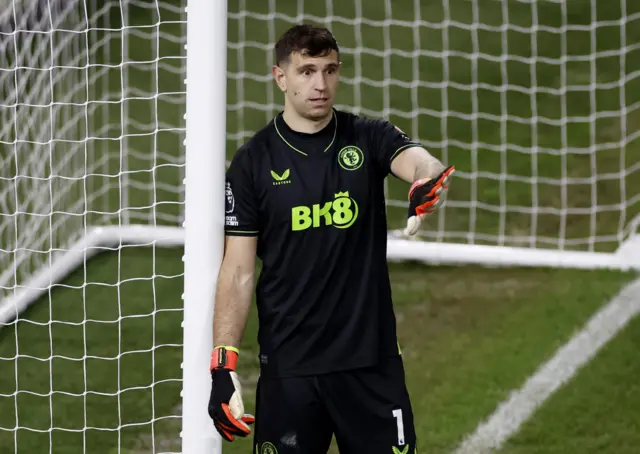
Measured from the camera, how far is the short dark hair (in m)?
3.92

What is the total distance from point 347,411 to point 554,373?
2679 millimetres

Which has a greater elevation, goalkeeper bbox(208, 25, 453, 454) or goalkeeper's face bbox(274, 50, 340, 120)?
goalkeeper's face bbox(274, 50, 340, 120)

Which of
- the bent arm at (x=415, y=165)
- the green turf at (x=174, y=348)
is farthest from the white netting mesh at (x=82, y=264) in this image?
the bent arm at (x=415, y=165)

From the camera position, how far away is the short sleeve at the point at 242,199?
4.05 meters

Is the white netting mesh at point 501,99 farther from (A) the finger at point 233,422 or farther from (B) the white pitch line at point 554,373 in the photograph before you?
(A) the finger at point 233,422

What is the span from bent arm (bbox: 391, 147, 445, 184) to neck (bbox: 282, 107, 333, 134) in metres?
0.26

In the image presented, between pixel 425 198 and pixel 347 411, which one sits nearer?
pixel 425 198

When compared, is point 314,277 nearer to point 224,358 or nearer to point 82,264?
point 224,358

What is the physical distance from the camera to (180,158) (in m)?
9.34

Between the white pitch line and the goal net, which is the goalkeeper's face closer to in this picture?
the goal net

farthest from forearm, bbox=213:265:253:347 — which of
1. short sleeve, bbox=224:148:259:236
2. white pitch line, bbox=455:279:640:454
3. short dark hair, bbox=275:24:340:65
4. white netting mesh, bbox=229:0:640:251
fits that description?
white netting mesh, bbox=229:0:640:251

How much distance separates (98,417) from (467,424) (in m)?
1.85

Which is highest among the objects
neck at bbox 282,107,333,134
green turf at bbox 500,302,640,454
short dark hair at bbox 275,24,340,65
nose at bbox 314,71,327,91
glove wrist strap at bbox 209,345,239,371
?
short dark hair at bbox 275,24,340,65

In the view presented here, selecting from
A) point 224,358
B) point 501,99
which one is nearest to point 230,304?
point 224,358
